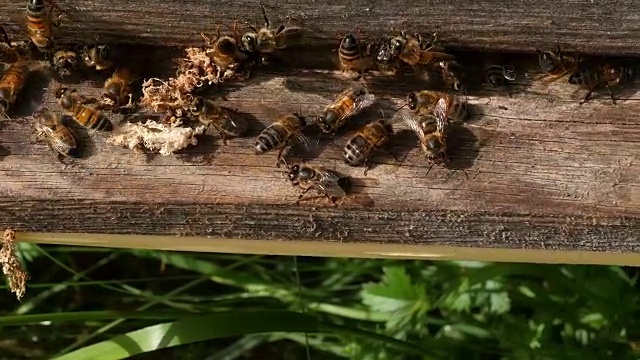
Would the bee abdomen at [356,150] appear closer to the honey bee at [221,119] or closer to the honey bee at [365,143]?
the honey bee at [365,143]

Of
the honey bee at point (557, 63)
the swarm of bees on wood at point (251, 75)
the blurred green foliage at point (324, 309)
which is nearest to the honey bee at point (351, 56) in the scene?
the swarm of bees on wood at point (251, 75)

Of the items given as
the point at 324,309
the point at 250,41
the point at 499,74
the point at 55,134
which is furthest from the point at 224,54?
the point at 324,309

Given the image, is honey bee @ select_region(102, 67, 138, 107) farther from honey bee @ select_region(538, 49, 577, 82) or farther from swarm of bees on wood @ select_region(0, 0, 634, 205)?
honey bee @ select_region(538, 49, 577, 82)

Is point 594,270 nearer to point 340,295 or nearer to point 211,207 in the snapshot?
point 340,295

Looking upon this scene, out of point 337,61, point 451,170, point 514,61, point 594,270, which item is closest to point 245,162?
point 337,61

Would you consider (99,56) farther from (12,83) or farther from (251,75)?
(251,75)

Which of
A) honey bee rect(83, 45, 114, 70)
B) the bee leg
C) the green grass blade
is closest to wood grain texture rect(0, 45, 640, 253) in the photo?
the bee leg
